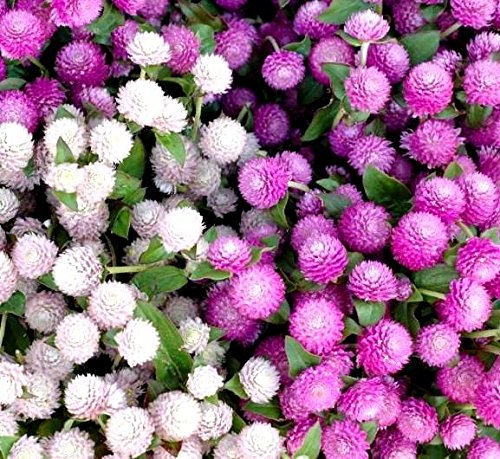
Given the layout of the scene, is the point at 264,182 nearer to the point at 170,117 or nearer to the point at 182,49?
the point at 170,117

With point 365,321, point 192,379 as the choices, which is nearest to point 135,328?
point 192,379

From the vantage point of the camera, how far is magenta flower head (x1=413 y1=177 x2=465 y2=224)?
1.35 meters

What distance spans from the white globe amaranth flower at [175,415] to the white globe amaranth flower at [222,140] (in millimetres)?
457

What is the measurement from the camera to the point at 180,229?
129 cm

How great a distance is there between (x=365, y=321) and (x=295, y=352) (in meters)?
0.13

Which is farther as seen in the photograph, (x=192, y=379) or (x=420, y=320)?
(x=420, y=320)

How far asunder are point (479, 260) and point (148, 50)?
2.17ft

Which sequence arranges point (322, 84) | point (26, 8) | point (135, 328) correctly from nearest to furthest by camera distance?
point (135, 328) < point (26, 8) < point (322, 84)

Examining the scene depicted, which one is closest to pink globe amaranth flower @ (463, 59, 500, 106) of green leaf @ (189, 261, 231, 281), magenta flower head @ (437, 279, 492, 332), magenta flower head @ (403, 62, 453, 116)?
magenta flower head @ (403, 62, 453, 116)

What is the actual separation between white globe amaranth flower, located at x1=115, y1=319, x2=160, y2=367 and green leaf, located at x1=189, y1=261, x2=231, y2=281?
0.38 feet

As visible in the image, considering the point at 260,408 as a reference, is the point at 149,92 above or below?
above

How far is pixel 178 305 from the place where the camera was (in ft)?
4.69

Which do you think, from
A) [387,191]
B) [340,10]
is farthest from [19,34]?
[387,191]

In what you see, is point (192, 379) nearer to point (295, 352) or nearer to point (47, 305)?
point (295, 352)
